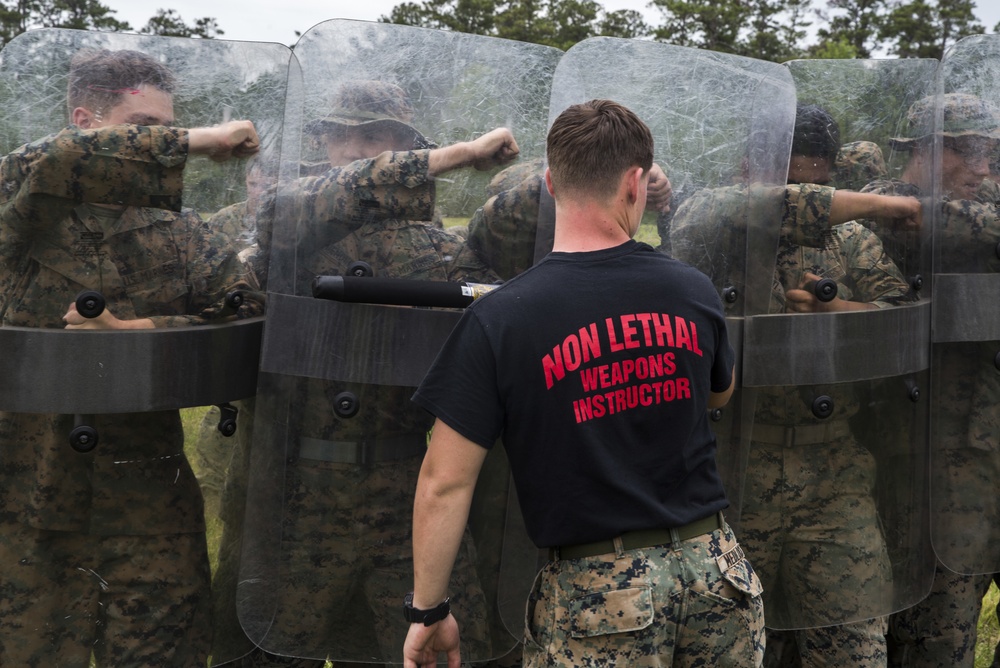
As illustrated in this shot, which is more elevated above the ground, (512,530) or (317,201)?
(317,201)

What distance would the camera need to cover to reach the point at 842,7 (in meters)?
30.8

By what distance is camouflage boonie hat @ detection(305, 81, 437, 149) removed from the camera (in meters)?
2.59

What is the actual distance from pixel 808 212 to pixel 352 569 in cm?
159

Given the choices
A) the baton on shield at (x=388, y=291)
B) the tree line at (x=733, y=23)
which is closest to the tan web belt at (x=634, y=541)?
the baton on shield at (x=388, y=291)

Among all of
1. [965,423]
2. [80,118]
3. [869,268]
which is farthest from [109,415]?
[965,423]

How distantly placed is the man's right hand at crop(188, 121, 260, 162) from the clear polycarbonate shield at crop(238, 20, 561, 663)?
0.31 ft

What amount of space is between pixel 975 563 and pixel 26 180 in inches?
118

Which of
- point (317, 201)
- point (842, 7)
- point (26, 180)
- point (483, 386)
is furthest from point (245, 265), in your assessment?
Result: point (842, 7)

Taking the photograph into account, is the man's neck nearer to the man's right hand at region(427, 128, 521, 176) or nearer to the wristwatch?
the man's right hand at region(427, 128, 521, 176)

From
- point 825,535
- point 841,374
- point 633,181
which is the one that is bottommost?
point 825,535

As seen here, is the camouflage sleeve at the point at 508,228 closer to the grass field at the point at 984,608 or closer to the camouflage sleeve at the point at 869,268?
the grass field at the point at 984,608

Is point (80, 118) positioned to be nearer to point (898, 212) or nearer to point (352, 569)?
point (352, 569)

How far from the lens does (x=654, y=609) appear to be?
202 cm

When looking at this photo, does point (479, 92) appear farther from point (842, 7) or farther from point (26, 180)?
point (842, 7)
